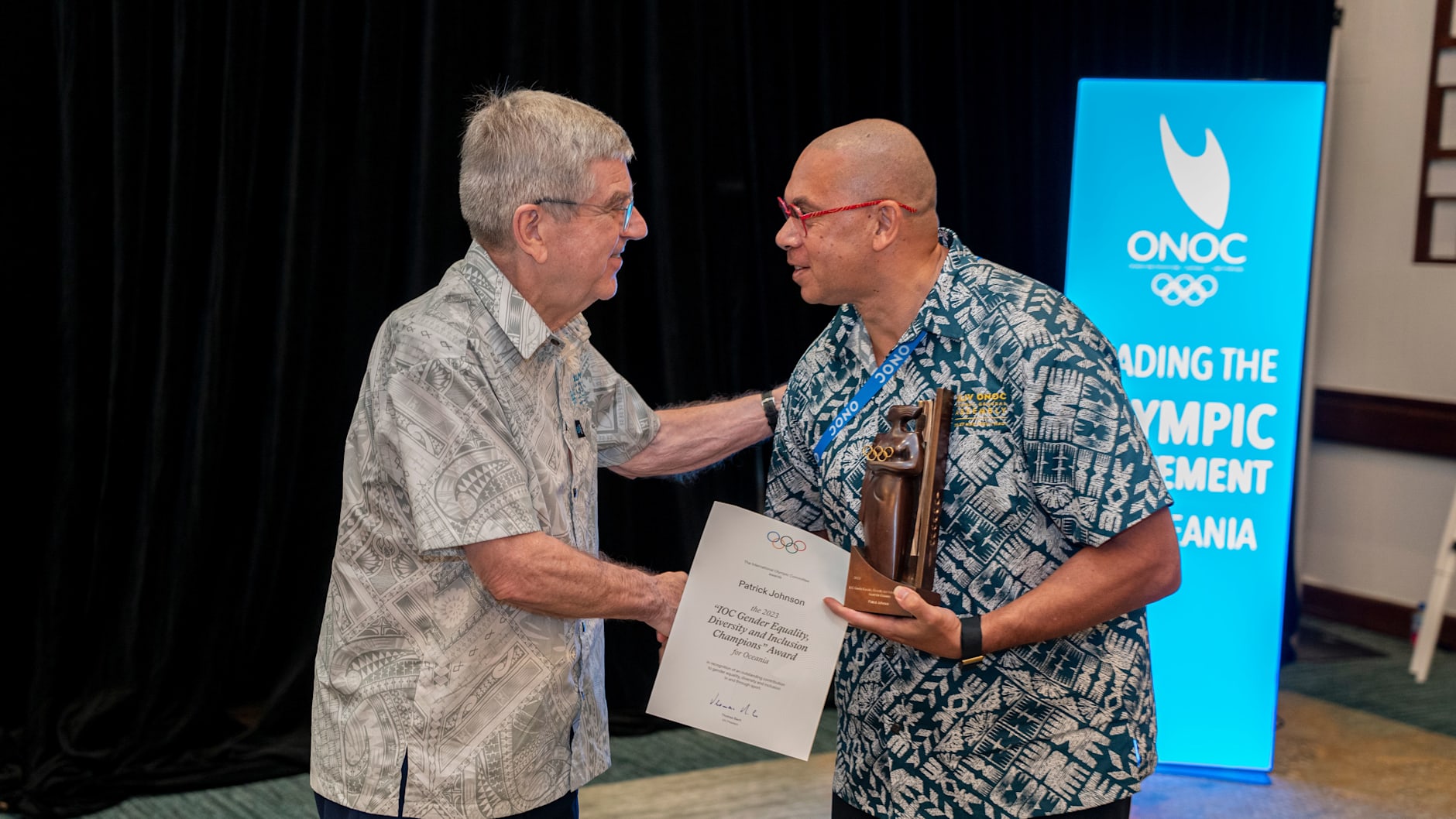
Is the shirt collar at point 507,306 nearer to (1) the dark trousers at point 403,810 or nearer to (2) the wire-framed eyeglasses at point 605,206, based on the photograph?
(2) the wire-framed eyeglasses at point 605,206

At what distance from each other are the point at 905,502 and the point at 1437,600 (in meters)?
3.74

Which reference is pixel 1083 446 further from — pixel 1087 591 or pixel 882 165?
pixel 882 165

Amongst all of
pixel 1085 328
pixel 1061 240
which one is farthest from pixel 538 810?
pixel 1061 240

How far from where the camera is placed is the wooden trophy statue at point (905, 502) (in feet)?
5.23

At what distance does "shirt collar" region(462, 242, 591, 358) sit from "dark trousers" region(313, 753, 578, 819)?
0.59 meters

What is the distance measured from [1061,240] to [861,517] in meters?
3.40

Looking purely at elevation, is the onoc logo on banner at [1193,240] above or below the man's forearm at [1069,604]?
above

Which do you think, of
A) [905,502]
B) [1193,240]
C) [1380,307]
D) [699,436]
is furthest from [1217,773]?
[905,502]

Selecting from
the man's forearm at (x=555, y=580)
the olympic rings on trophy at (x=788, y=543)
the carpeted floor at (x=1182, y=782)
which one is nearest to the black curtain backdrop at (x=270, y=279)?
the carpeted floor at (x=1182, y=782)

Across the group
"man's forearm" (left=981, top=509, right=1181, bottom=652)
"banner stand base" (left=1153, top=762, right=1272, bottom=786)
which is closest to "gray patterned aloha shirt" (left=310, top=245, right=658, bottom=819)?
"man's forearm" (left=981, top=509, right=1181, bottom=652)

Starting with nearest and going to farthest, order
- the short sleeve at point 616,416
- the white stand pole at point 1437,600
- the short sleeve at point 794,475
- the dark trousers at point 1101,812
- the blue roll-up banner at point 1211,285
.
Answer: the dark trousers at point 1101,812 < the short sleeve at point 794,475 < the short sleeve at point 616,416 < the blue roll-up banner at point 1211,285 < the white stand pole at point 1437,600

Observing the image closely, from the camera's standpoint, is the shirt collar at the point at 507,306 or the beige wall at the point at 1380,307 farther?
the beige wall at the point at 1380,307

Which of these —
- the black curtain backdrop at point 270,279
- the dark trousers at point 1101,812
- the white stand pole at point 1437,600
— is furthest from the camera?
the white stand pole at point 1437,600
